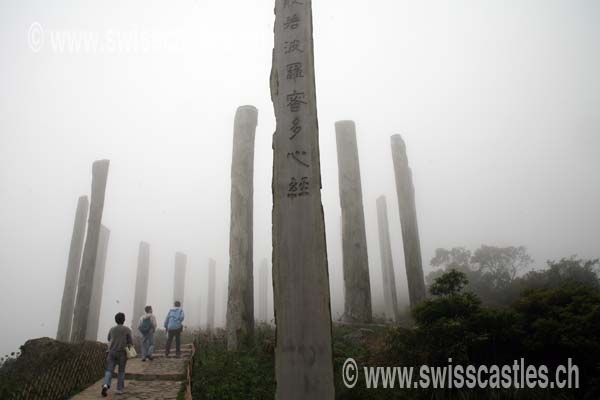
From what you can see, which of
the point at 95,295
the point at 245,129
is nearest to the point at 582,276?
the point at 245,129

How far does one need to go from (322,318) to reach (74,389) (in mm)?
6472

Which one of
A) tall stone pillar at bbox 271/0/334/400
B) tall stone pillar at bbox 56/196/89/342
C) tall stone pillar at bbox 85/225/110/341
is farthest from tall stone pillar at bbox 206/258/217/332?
tall stone pillar at bbox 271/0/334/400

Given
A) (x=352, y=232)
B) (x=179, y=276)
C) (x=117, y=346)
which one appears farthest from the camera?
(x=179, y=276)

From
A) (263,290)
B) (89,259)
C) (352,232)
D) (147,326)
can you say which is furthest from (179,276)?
(352,232)

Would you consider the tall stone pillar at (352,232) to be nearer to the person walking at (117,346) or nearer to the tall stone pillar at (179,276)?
the person walking at (117,346)

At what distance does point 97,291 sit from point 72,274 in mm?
2243

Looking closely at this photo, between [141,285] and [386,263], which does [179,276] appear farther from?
[386,263]

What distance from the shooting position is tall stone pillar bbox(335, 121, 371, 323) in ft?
33.3

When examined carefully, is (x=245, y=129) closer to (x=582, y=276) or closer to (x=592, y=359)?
(x=592, y=359)

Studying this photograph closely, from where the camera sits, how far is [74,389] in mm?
7055

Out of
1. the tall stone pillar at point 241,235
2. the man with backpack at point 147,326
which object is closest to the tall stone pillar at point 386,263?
the tall stone pillar at point 241,235

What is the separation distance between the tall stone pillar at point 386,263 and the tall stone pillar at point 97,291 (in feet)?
44.1

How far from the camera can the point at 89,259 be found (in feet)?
38.1

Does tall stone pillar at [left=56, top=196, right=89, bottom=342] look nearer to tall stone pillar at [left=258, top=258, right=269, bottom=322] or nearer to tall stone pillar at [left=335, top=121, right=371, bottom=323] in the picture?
tall stone pillar at [left=335, top=121, right=371, bottom=323]
